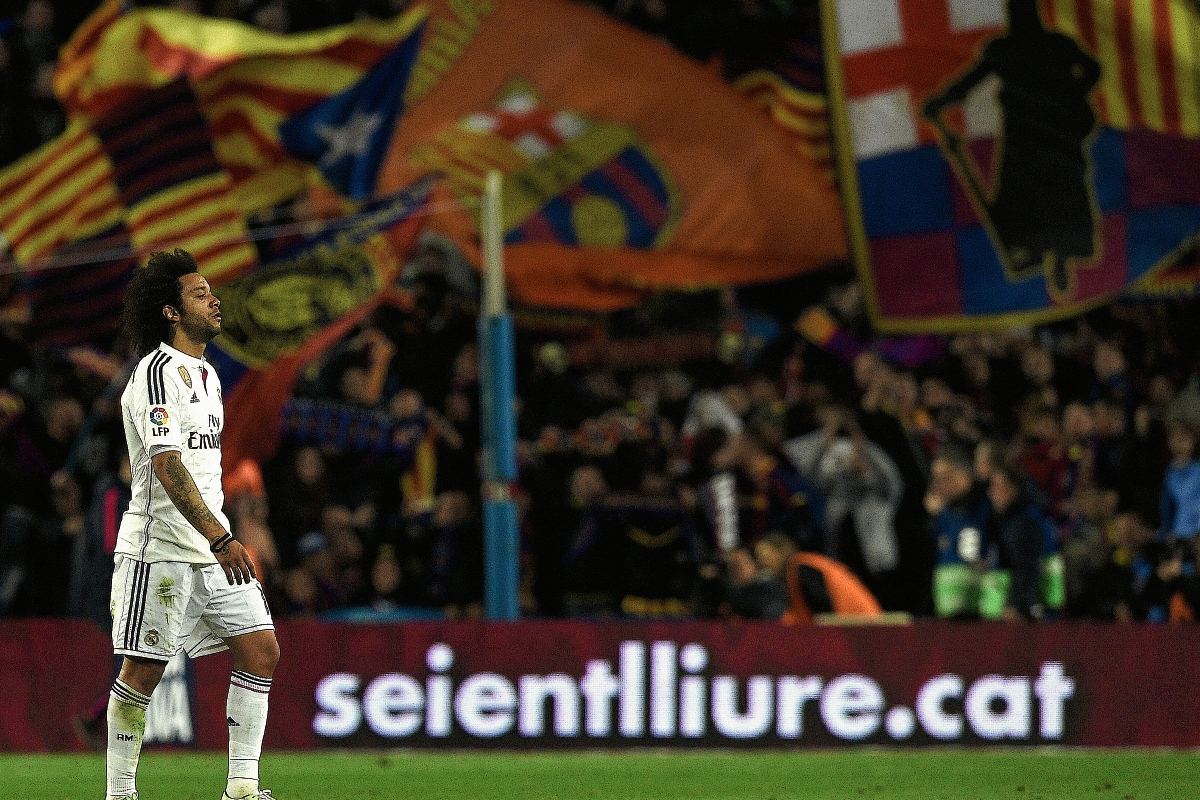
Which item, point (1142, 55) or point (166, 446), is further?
point (1142, 55)

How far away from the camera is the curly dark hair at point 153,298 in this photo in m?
7.35

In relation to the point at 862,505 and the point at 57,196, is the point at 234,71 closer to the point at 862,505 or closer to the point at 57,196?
the point at 57,196

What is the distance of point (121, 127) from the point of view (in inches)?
598

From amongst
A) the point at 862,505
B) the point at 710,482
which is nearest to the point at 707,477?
the point at 710,482

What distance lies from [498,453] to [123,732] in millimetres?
5949

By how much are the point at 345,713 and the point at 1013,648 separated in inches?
173

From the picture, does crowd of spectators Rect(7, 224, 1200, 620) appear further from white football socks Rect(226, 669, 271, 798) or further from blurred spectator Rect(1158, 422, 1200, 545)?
white football socks Rect(226, 669, 271, 798)

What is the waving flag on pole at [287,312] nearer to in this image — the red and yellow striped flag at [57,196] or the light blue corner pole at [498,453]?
the light blue corner pole at [498,453]

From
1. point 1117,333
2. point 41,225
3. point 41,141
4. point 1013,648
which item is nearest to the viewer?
point 1013,648

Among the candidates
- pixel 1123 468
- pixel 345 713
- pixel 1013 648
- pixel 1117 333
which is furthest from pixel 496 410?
pixel 1117 333

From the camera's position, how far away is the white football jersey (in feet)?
23.4

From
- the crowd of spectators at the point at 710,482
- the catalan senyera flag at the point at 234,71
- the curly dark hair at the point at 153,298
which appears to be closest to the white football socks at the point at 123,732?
the curly dark hair at the point at 153,298

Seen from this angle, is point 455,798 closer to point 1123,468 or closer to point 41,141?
point 1123,468

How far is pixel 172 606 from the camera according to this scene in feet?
23.6
